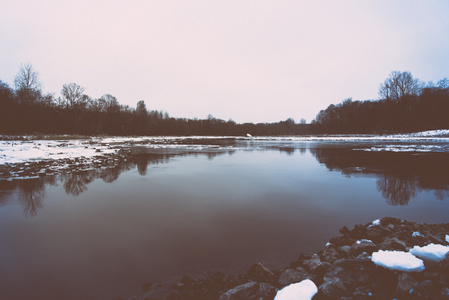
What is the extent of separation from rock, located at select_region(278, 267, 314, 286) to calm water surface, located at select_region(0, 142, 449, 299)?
0.54 m

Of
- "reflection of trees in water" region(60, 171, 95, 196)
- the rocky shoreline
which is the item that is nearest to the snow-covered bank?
"reflection of trees in water" region(60, 171, 95, 196)

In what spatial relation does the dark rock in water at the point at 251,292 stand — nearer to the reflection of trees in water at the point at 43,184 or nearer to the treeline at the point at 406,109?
the reflection of trees in water at the point at 43,184

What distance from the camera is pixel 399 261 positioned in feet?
11.0

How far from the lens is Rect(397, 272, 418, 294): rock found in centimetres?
295

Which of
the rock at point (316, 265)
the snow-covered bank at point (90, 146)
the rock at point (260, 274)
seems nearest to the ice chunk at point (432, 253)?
the rock at point (316, 265)

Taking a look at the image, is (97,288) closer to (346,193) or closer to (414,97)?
(346,193)

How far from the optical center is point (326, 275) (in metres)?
3.51

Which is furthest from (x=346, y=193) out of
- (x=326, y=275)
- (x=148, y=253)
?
(x=148, y=253)

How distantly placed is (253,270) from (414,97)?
95.8 metres

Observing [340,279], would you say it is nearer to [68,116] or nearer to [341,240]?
[341,240]

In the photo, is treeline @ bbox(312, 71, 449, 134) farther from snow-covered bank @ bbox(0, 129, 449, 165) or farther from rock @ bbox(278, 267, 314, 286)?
rock @ bbox(278, 267, 314, 286)

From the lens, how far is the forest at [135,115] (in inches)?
1911

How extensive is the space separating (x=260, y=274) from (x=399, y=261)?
2012 mm

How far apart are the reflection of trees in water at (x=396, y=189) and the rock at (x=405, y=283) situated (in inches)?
212
